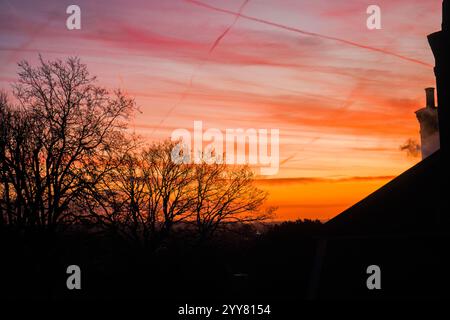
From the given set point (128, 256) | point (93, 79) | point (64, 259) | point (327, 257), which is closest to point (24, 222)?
point (64, 259)

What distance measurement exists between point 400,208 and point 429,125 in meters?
14.8

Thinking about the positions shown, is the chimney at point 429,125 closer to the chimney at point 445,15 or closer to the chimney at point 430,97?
the chimney at point 430,97

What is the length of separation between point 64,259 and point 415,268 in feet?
64.4

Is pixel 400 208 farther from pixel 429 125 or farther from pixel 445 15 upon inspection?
pixel 429 125

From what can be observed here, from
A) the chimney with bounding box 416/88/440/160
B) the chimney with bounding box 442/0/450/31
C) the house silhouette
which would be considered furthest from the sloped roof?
the chimney with bounding box 416/88/440/160

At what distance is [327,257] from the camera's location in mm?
19188

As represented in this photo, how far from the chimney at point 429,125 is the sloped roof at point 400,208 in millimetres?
12265

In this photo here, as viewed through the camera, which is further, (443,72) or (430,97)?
(430,97)

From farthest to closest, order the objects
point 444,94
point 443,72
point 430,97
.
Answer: point 430,97 < point 443,72 < point 444,94

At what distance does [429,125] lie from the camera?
104ft

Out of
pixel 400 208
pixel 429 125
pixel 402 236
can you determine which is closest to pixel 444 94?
pixel 400 208

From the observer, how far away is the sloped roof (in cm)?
1764
